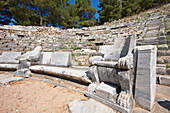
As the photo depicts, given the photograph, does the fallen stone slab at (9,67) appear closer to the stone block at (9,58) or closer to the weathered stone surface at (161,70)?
the stone block at (9,58)

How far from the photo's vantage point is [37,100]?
1.93 m

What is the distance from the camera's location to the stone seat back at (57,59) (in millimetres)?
3455

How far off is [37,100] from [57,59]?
6.64ft

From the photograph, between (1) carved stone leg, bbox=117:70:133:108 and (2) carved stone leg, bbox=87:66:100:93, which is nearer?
(1) carved stone leg, bbox=117:70:133:108

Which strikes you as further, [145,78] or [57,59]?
[57,59]

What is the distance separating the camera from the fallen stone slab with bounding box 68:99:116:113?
1.50 m

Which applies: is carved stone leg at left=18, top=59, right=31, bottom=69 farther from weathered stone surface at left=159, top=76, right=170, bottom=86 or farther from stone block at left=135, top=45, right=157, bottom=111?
weathered stone surface at left=159, top=76, right=170, bottom=86

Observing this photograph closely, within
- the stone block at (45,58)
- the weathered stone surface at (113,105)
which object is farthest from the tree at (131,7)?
the weathered stone surface at (113,105)

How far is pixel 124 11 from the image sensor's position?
16.5m

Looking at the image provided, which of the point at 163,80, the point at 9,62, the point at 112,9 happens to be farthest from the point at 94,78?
the point at 112,9

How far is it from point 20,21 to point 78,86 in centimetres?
1661

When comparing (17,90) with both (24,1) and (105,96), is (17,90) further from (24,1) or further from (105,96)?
(24,1)

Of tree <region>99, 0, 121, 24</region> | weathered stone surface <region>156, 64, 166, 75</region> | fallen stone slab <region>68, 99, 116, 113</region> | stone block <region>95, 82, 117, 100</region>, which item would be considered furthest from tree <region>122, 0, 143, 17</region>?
fallen stone slab <region>68, 99, 116, 113</region>

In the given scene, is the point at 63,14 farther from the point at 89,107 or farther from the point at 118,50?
the point at 89,107
